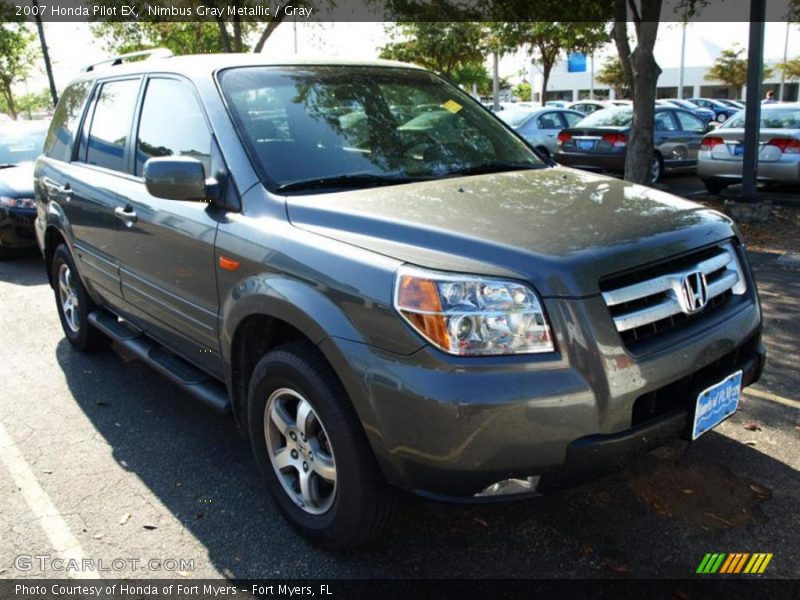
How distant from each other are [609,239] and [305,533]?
5.39 feet

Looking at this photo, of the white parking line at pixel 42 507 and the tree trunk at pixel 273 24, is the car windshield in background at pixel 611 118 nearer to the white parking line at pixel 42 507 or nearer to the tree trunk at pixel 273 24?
the tree trunk at pixel 273 24

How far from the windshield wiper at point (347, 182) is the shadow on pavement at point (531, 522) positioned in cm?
134

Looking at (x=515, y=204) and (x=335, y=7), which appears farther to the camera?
(x=335, y=7)

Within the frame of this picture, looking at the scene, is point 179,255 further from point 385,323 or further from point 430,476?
point 430,476

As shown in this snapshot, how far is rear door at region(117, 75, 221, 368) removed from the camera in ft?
10.6

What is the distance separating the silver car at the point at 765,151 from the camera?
982cm

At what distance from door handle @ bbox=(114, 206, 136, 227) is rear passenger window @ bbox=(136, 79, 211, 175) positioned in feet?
0.73

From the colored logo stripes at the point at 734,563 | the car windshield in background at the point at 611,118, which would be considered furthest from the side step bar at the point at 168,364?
the car windshield in background at the point at 611,118

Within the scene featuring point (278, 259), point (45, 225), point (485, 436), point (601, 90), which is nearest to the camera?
point (485, 436)

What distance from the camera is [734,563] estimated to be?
8.87ft

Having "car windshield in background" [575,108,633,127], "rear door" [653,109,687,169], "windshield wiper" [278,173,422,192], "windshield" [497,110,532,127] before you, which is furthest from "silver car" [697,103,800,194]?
"windshield wiper" [278,173,422,192]

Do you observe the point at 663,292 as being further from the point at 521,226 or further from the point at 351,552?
the point at 351,552

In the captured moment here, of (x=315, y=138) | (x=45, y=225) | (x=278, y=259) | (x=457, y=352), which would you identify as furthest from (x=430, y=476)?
(x=45, y=225)

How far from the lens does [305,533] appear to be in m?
2.87
